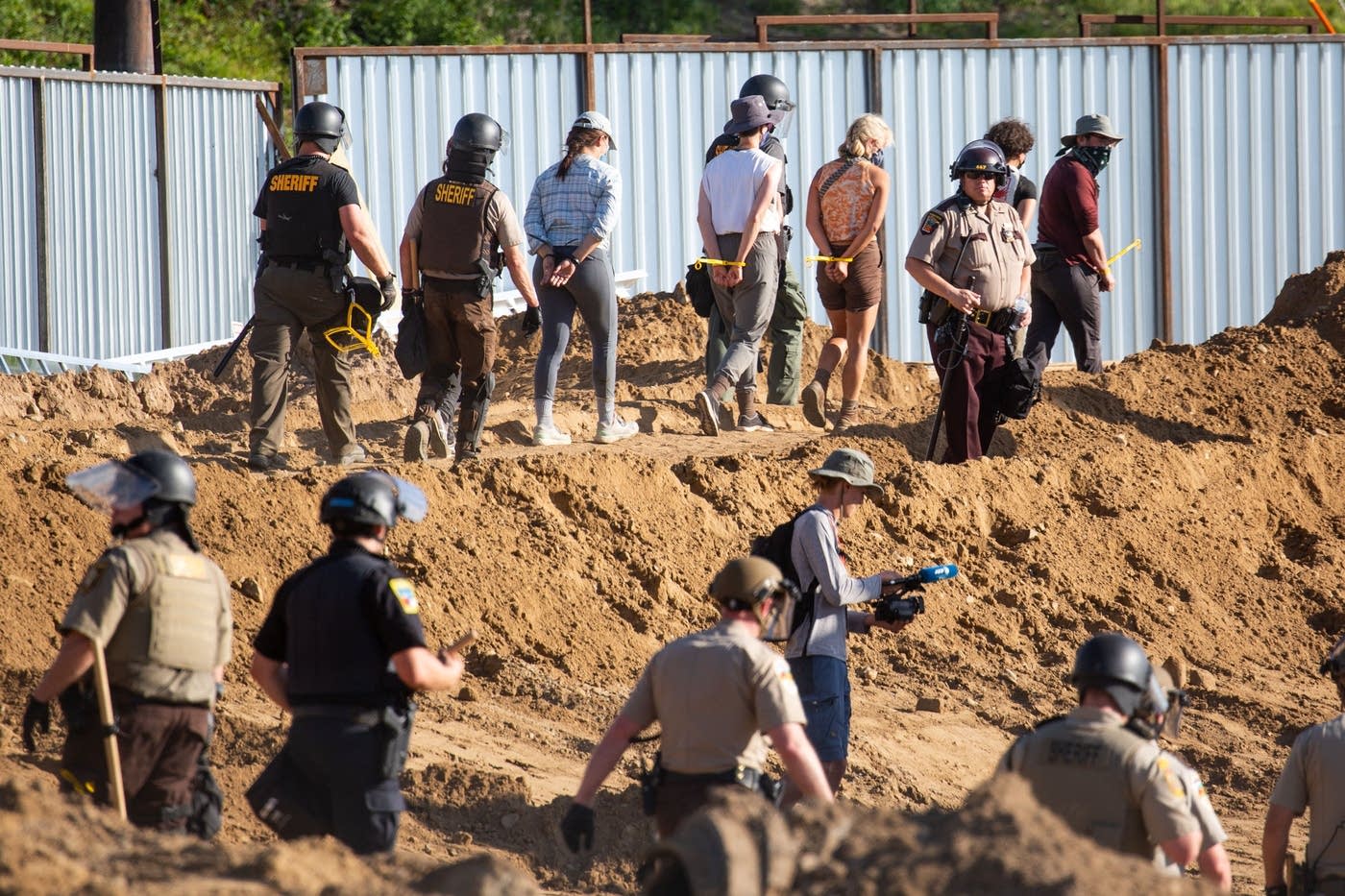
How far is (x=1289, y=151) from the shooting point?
16.8 m

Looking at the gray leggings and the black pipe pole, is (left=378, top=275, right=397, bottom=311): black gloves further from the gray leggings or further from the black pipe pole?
the black pipe pole

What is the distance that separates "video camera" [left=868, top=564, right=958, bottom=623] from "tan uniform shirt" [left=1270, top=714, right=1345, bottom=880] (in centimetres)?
162

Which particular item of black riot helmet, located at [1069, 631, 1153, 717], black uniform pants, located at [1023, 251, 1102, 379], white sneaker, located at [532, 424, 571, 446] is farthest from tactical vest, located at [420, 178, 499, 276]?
black riot helmet, located at [1069, 631, 1153, 717]

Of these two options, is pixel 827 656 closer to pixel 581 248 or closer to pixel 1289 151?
pixel 581 248

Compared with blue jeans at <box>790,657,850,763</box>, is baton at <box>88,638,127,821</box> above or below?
above

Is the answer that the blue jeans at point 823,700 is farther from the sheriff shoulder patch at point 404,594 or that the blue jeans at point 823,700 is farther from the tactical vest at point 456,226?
the tactical vest at point 456,226

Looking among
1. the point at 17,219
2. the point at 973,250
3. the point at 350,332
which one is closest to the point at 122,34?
the point at 17,219

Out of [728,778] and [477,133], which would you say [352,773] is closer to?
[728,778]

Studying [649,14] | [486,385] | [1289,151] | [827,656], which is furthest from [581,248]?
[649,14]

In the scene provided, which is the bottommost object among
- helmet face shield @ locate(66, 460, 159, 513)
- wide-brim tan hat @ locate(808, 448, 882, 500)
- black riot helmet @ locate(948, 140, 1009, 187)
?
wide-brim tan hat @ locate(808, 448, 882, 500)

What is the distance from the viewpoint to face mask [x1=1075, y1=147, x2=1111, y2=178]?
11773 millimetres

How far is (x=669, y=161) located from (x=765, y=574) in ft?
33.8

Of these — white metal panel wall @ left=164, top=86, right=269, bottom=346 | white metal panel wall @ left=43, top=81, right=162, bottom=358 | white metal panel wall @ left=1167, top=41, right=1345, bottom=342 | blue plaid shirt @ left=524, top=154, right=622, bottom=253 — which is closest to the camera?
blue plaid shirt @ left=524, top=154, right=622, bottom=253

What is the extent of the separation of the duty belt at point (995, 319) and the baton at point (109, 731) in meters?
5.66
